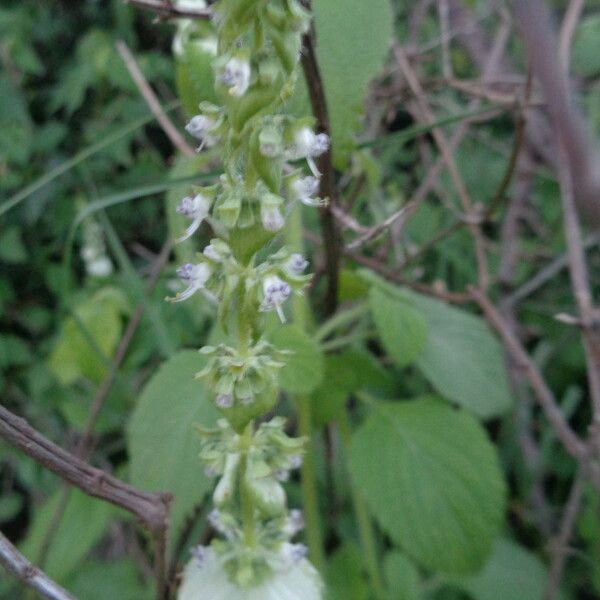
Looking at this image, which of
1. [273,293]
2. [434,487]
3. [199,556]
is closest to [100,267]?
[434,487]

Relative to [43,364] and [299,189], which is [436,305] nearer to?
[299,189]

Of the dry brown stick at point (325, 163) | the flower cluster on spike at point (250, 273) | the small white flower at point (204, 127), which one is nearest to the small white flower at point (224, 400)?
the flower cluster on spike at point (250, 273)

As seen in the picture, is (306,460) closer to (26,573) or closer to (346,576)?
(346,576)

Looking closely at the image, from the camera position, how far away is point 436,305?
1.05 m

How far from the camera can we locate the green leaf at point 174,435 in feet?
2.33

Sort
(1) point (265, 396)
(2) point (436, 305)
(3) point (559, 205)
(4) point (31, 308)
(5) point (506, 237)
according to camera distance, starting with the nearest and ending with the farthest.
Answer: (1) point (265, 396) < (2) point (436, 305) < (5) point (506, 237) < (3) point (559, 205) < (4) point (31, 308)

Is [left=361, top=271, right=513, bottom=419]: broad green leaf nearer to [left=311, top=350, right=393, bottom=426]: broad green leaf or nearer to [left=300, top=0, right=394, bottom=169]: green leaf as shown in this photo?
[left=311, top=350, right=393, bottom=426]: broad green leaf

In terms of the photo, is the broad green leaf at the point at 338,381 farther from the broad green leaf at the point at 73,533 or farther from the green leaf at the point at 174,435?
the broad green leaf at the point at 73,533

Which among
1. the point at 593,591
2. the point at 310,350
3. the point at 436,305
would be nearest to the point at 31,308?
the point at 436,305

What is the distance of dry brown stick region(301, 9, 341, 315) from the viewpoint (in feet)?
2.07

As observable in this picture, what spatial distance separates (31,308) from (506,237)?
96 cm

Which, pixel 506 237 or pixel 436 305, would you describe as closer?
pixel 436 305

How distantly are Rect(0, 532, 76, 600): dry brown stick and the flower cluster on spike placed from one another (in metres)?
0.11

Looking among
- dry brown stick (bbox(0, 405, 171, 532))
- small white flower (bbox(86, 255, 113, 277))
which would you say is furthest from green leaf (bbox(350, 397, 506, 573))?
small white flower (bbox(86, 255, 113, 277))
